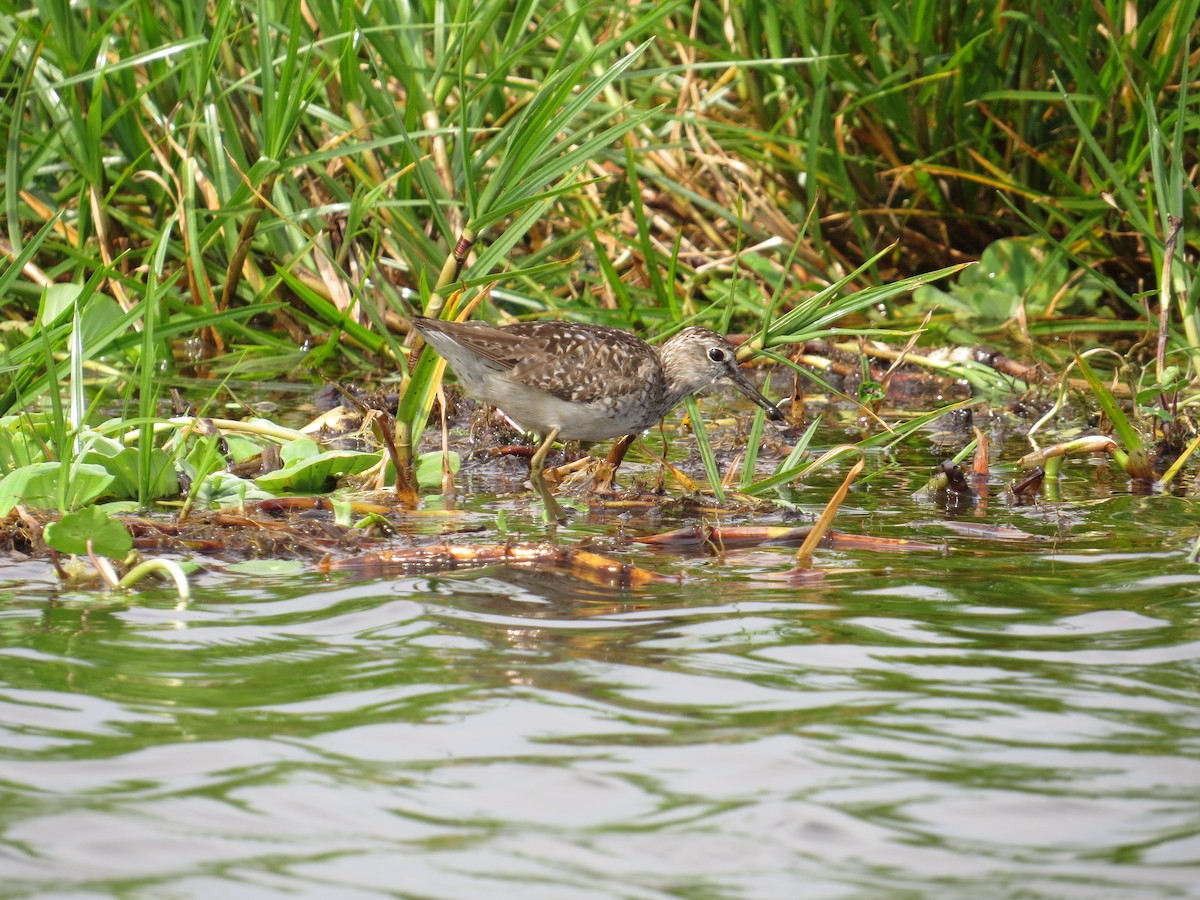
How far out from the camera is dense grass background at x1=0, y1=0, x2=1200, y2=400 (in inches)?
286

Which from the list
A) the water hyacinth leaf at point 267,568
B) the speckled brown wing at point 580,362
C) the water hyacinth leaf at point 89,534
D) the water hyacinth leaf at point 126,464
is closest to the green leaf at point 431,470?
the speckled brown wing at point 580,362

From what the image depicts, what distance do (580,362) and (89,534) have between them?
2.38m

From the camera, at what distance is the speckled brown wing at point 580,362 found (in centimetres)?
622

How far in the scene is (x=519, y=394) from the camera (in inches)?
247

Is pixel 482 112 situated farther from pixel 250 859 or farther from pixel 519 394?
pixel 250 859

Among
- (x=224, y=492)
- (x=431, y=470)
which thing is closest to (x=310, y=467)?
(x=224, y=492)

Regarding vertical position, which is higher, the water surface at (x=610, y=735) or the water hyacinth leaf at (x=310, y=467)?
the water hyacinth leaf at (x=310, y=467)

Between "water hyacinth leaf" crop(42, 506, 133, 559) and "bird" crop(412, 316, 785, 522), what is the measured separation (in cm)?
165

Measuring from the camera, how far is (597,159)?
9.12m

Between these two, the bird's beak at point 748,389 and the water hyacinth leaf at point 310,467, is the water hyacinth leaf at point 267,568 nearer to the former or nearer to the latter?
the water hyacinth leaf at point 310,467

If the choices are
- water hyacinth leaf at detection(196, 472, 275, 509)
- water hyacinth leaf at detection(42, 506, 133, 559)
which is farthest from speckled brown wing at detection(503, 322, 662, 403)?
water hyacinth leaf at detection(42, 506, 133, 559)

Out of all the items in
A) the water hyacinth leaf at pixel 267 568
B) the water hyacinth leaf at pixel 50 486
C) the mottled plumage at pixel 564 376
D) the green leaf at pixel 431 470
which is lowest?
the water hyacinth leaf at pixel 267 568

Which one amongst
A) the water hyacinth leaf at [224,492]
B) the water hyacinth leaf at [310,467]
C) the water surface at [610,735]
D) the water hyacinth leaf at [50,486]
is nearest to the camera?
the water surface at [610,735]

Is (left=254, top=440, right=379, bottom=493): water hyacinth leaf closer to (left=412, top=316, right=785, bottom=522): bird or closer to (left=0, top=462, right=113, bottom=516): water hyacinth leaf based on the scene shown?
(left=412, top=316, right=785, bottom=522): bird
